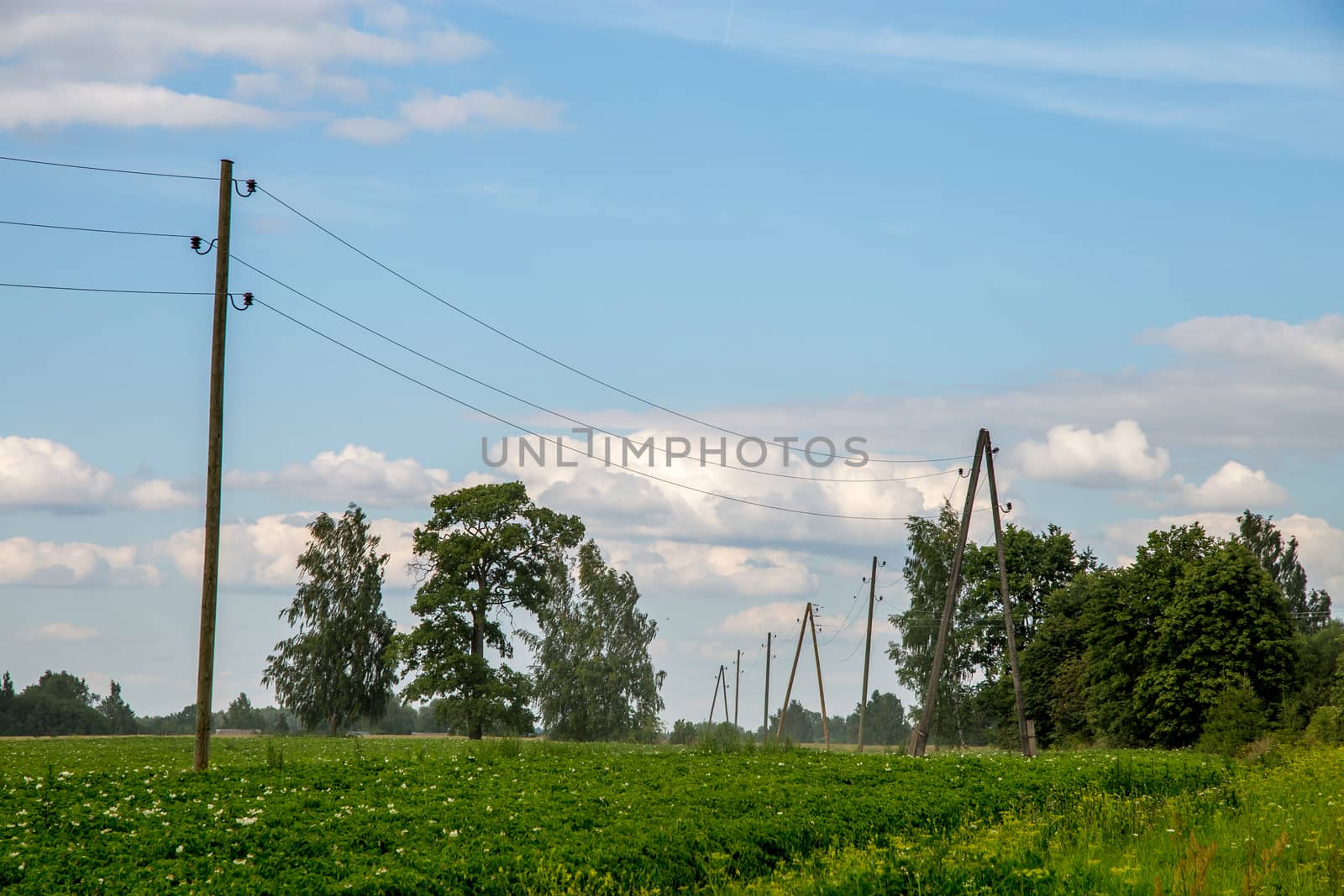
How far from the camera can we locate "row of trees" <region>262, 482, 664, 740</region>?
56062mm

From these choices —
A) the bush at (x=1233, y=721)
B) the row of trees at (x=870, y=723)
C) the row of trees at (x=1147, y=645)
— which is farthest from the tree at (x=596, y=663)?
the row of trees at (x=870, y=723)

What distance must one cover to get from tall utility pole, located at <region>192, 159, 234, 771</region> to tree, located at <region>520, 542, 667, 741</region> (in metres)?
50.2

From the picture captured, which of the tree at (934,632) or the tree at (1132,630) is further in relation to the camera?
the tree at (934,632)

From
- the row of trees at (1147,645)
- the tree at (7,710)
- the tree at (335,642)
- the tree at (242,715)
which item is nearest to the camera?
the row of trees at (1147,645)

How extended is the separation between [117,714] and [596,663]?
85.6m

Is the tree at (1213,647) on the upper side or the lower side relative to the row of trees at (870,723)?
upper

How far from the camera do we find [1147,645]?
171ft

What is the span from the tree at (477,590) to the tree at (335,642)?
13.5m

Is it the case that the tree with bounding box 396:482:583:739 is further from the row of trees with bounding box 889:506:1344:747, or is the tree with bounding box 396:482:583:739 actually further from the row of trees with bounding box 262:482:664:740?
the row of trees with bounding box 889:506:1344:747

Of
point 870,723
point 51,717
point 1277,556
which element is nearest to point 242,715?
point 51,717

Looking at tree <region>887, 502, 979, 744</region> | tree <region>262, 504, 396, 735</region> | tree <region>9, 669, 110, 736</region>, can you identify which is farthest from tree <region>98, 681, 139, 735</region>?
tree <region>887, 502, 979, 744</region>

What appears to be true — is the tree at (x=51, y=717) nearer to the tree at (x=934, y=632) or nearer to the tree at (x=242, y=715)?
the tree at (x=242, y=715)

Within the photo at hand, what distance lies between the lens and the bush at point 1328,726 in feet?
127

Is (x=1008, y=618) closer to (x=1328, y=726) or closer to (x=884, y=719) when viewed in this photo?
(x=1328, y=726)
